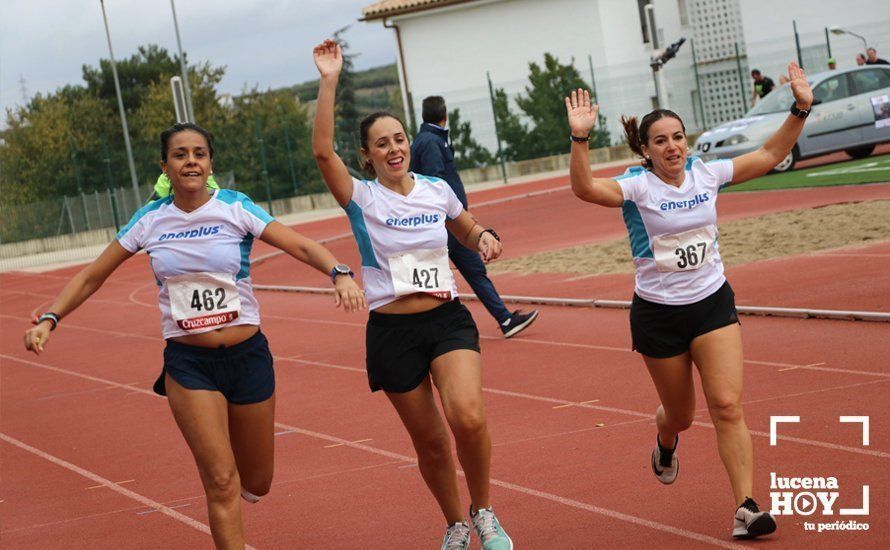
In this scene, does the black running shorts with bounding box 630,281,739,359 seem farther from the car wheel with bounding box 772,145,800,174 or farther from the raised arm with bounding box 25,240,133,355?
the car wheel with bounding box 772,145,800,174

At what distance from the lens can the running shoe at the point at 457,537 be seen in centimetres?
574

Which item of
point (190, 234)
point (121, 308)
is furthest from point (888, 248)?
point (121, 308)

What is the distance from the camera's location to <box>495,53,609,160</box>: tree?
41.7 meters

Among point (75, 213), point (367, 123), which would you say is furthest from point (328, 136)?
point (75, 213)

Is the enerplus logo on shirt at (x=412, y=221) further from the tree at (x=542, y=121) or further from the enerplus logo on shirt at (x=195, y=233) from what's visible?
the tree at (x=542, y=121)

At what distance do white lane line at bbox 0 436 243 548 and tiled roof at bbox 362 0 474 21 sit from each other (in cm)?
4277

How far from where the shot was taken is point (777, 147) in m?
6.39

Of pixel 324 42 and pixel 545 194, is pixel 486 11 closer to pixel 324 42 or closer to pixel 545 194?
pixel 545 194

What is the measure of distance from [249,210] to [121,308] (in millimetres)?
15514

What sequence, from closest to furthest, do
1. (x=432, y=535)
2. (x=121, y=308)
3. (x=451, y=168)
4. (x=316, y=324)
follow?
(x=432, y=535) → (x=451, y=168) → (x=316, y=324) → (x=121, y=308)

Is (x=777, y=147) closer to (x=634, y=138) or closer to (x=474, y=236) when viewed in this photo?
(x=634, y=138)

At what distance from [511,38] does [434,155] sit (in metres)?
42.4

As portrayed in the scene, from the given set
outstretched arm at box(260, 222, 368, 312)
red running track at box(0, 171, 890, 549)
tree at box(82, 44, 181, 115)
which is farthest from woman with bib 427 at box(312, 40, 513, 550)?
tree at box(82, 44, 181, 115)

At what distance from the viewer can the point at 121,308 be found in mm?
20797
